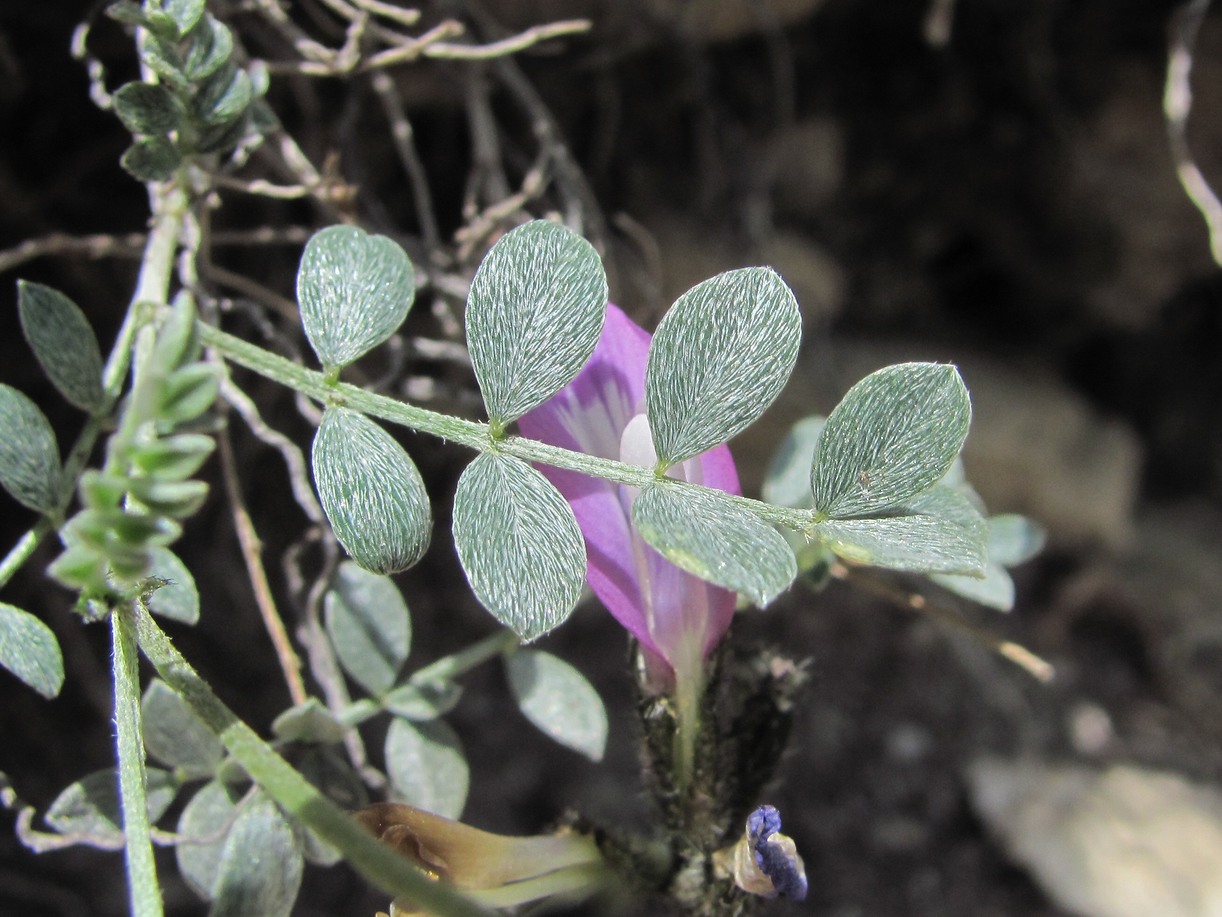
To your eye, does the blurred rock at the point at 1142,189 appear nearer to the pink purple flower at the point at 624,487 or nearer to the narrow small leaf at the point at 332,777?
the pink purple flower at the point at 624,487

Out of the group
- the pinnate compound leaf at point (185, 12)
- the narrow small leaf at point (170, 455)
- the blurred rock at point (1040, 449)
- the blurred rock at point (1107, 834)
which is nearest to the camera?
the narrow small leaf at point (170, 455)

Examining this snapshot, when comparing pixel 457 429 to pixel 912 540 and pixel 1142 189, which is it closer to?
pixel 912 540

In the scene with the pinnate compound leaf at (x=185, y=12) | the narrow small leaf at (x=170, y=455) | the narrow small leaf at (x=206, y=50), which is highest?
the pinnate compound leaf at (x=185, y=12)

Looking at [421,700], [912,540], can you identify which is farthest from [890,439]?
[421,700]

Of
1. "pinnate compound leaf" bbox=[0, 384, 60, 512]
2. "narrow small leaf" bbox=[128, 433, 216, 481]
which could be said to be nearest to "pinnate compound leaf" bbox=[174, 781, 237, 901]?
"pinnate compound leaf" bbox=[0, 384, 60, 512]

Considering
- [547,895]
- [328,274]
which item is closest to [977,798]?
[547,895]

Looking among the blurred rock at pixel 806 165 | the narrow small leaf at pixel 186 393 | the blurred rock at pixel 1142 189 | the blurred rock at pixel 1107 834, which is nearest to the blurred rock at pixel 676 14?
the blurred rock at pixel 806 165
